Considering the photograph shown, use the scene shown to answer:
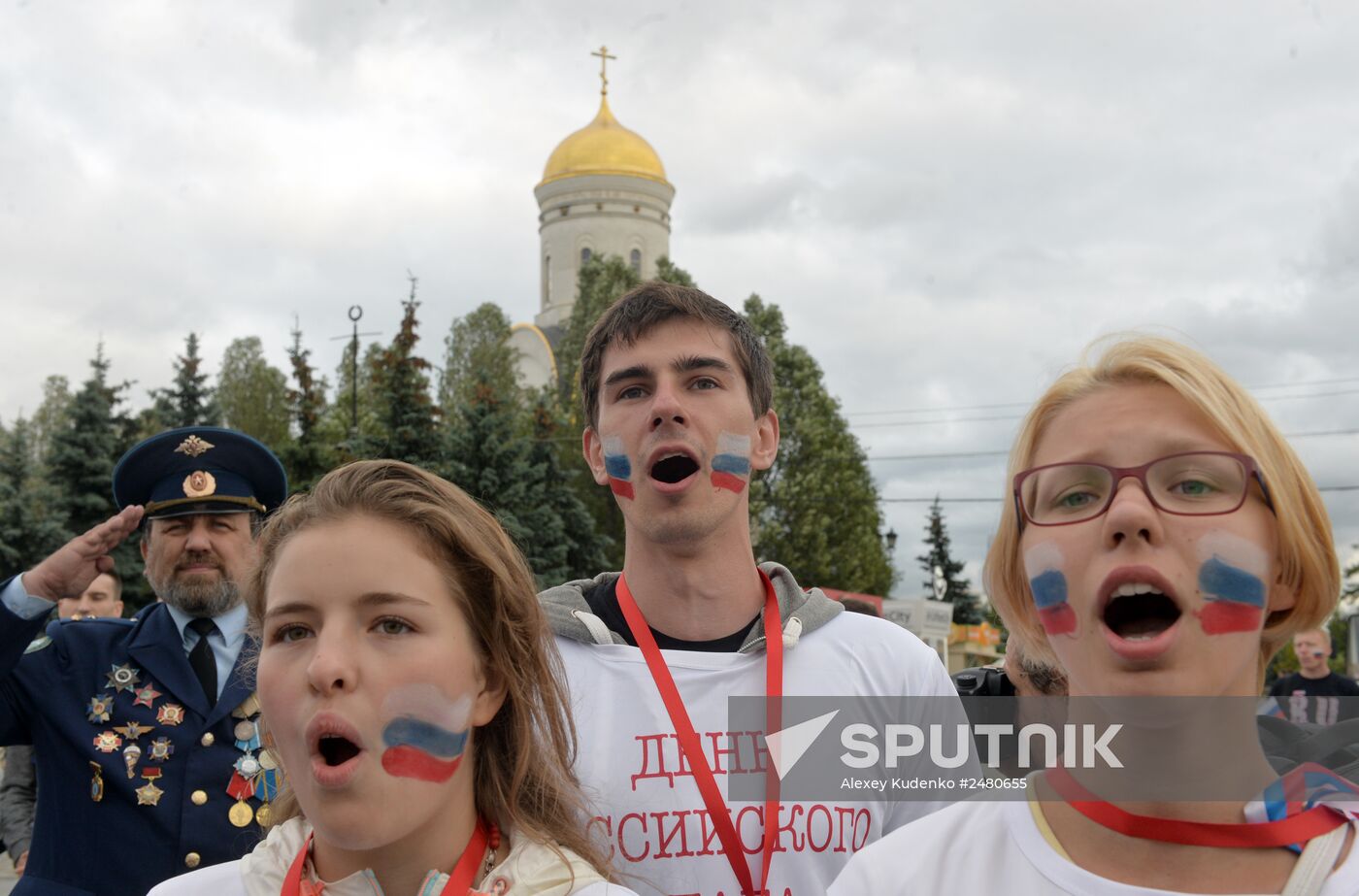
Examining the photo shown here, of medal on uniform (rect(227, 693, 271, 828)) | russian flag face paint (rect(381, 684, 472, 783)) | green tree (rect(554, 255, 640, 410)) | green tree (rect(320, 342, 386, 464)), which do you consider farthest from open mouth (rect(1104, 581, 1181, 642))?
green tree (rect(554, 255, 640, 410))

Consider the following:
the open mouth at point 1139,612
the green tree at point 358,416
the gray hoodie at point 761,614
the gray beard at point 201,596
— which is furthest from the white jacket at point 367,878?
the green tree at point 358,416

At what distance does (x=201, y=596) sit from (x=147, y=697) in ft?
1.25

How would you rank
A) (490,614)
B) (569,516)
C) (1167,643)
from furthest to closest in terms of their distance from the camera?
(569,516), (490,614), (1167,643)

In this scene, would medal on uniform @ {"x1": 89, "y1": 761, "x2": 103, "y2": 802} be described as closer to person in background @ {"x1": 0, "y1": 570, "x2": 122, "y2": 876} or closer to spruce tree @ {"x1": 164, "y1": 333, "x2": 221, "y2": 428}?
person in background @ {"x1": 0, "y1": 570, "x2": 122, "y2": 876}

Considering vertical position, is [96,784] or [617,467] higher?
[617,467]

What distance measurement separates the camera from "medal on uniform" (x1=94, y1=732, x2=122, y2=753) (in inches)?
153

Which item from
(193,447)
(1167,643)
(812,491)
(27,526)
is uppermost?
(812,491)

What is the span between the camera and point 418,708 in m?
2.25

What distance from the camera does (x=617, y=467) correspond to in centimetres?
342

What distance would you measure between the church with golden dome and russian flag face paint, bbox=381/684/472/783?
178 ft

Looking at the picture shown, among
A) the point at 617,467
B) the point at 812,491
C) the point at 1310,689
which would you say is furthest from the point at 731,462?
the point at 812,491

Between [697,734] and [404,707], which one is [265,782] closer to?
[697,734]

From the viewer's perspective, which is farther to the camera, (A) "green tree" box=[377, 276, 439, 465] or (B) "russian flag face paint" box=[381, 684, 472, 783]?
(A) "green tree" box=[377, 276, 439, 465]

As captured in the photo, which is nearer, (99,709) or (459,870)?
(459,870)
